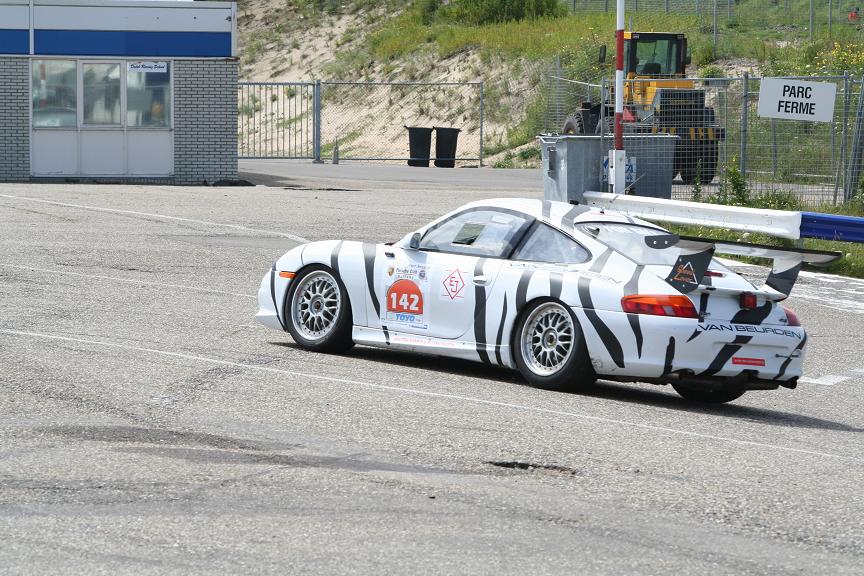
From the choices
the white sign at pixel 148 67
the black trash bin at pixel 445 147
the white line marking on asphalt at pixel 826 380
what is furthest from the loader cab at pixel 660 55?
the white line marking on asphalt at pixel 826 380

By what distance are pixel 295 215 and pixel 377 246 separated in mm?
11557

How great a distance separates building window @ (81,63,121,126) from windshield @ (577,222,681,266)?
69.4 ft

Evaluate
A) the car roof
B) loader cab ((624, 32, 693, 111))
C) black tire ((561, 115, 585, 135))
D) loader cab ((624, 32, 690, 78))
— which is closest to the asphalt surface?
the car roof

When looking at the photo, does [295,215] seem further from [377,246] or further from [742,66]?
[742,66]

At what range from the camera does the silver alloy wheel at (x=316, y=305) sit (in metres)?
10.6

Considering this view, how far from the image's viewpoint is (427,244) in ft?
34.0

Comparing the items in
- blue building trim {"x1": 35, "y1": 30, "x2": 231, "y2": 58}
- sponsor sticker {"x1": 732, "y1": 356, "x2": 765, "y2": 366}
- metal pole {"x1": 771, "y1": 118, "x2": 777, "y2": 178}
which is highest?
blue building trim {"x1": 35, "y1": 30, "x2": 231, "y2": 58}

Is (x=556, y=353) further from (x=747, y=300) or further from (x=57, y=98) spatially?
(x=57, y=98)

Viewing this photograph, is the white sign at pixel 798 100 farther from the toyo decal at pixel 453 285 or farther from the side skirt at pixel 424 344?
the side skirt at pixel 424 344

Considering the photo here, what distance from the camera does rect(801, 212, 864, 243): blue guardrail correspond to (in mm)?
16594

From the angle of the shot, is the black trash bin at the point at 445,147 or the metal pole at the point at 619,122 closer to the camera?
the metal pole at the point at 619,122

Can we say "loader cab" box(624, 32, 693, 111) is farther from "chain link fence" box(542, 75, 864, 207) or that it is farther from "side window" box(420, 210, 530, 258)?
"side window" box(420, 210, 530, 258)

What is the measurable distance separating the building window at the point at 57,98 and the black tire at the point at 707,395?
2205 cm

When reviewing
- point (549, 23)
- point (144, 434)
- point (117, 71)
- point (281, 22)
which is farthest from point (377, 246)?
point (281, 22)
